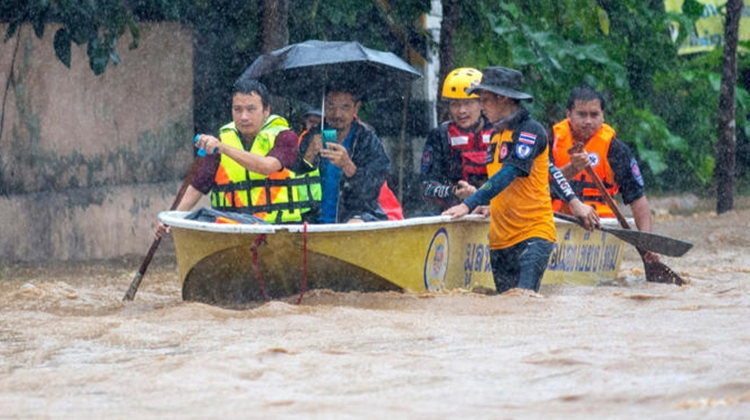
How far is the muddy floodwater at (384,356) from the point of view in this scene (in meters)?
4.27

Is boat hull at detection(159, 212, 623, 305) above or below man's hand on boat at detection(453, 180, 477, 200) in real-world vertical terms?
below

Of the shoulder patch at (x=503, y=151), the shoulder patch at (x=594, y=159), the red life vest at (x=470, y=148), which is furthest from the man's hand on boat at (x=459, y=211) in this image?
the shoulder patch at (x=594, y=159)

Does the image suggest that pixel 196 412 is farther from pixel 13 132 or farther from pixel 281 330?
pixel 13 132

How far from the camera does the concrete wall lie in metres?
11.2

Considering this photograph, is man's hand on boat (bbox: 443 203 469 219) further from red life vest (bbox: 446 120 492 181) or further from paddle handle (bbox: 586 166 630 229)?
paddle handle (bbox: 586 166 630 229)

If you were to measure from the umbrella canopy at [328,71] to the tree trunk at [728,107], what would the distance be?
6.65m

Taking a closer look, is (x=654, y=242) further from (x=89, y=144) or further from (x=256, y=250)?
(x=89, y=144)

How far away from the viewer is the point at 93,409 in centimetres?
442

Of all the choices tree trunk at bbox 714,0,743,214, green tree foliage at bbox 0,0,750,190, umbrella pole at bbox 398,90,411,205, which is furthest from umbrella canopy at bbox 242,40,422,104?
tree trunk at bbox 714,0,743,214

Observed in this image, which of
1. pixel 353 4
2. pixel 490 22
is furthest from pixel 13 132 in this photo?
pixel 490 22

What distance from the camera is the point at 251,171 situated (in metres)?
7.68

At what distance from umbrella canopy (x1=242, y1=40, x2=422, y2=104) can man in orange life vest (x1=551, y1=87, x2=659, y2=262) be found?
1146 mm

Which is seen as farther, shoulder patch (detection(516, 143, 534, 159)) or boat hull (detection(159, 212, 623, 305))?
shoulder patch (detection(516, 143, 534, 159))

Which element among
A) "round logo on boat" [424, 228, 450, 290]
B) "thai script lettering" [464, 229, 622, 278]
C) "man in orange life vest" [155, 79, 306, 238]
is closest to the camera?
"man in orange life vest" [155, 79, 306, 238]
